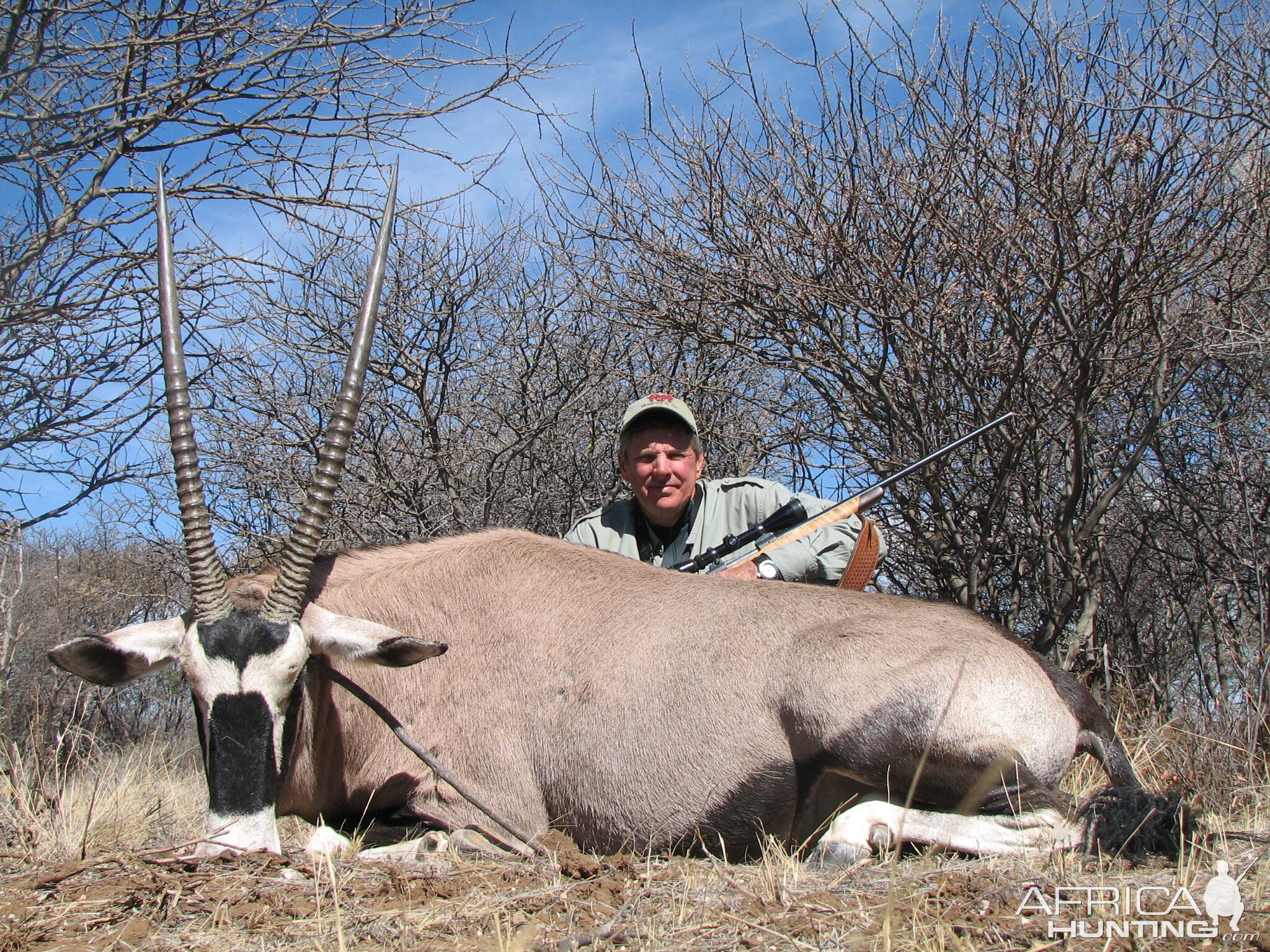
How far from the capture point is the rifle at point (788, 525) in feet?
17.5

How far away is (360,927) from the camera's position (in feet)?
8.07

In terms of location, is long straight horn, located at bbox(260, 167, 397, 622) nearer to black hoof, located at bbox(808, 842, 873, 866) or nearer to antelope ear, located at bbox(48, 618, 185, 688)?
antelope ear, located at bbox(48, 618, 185, 688)

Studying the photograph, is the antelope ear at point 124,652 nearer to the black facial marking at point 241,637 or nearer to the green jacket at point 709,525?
the black facial marking at point 241,637

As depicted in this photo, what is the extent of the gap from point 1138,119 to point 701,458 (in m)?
2.92

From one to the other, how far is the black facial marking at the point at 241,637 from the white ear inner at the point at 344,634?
13 cm

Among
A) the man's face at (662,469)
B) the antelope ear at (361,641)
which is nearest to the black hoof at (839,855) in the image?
the antelope ear at (361,641)

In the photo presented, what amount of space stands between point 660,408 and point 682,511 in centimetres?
64

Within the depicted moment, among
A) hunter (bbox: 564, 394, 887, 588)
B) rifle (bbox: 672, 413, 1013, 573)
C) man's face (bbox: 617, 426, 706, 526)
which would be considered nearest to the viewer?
rifle (bbox: 672, 413, 1013, 573)

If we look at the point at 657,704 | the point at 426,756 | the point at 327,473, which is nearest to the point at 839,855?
the point at 657,704

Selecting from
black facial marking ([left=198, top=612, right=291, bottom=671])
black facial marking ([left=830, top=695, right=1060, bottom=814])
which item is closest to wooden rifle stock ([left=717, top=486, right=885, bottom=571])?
black facial marking ([left=830, top=695, right=1060, bottom=814])

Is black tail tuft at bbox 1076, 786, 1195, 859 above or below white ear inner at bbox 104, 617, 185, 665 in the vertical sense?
below

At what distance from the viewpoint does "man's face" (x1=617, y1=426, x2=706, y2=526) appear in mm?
5594

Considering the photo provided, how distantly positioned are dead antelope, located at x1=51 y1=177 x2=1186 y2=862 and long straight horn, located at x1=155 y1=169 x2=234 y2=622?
0.01 meters

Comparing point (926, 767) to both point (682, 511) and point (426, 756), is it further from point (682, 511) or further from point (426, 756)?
point (682, 511)
